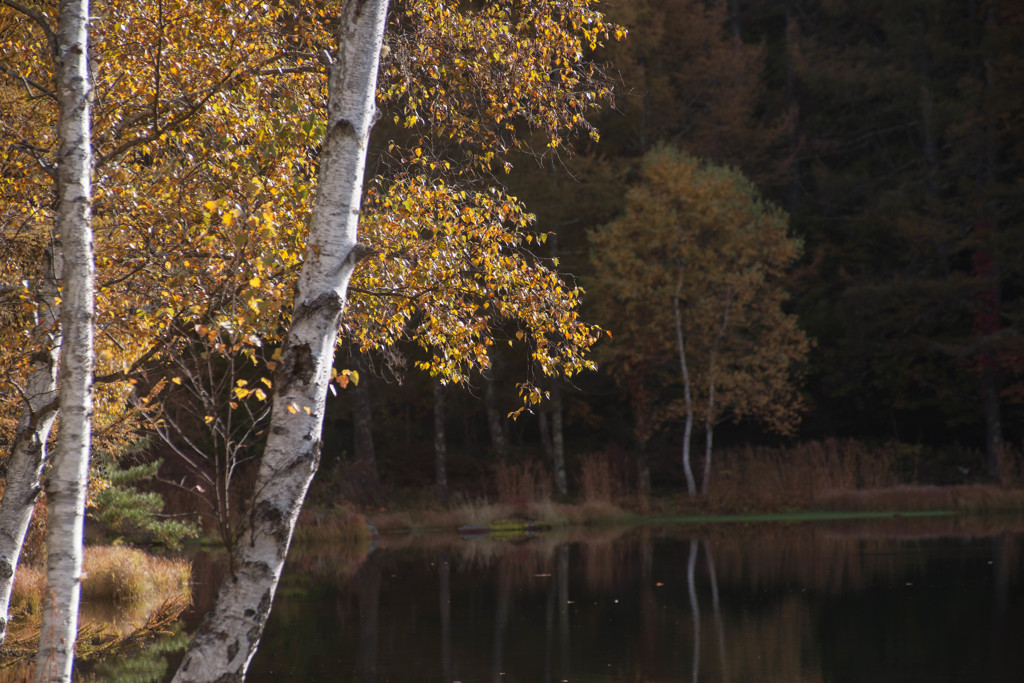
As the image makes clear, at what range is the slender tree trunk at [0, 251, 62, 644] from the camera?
238 inches

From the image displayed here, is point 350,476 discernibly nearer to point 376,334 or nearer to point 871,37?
point 376,334

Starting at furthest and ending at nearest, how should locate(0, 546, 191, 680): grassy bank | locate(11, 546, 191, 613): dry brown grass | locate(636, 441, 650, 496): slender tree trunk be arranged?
locate(636, 441, 650, 496): slender tree trunk < locate(11, 546, 191, 613): dry brown grass < locate(0, 546, 191, 680): grassy bank

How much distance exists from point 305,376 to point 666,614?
26.8 feet

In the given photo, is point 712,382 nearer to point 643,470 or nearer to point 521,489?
point 643,470

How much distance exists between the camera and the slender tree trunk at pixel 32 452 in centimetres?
604

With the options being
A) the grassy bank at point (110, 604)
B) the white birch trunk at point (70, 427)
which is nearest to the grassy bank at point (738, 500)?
the grassy bank at point (110, 604)

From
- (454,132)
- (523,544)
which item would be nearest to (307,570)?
(523,544)

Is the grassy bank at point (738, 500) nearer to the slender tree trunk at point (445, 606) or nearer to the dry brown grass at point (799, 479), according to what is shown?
the dry brown grass at point (799, 479)

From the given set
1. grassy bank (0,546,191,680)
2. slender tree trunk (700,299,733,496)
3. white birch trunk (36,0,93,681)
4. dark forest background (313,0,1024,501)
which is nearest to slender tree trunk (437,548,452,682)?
grassy bank (0,546,191,680)

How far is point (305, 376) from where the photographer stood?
4234 mm

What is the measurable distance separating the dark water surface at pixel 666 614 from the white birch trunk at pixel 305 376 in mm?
4715

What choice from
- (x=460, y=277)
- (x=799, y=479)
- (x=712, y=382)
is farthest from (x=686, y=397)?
(x=460, y=277)

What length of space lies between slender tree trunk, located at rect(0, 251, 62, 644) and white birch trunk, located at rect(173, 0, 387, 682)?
2.47 m

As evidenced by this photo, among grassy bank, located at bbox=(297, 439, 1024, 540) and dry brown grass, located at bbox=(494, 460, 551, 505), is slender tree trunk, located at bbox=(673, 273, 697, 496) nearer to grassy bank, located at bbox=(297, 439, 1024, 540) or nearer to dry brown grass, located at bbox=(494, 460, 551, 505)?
grassy bank, located at bbox=(297, 439, 1024, 540)
